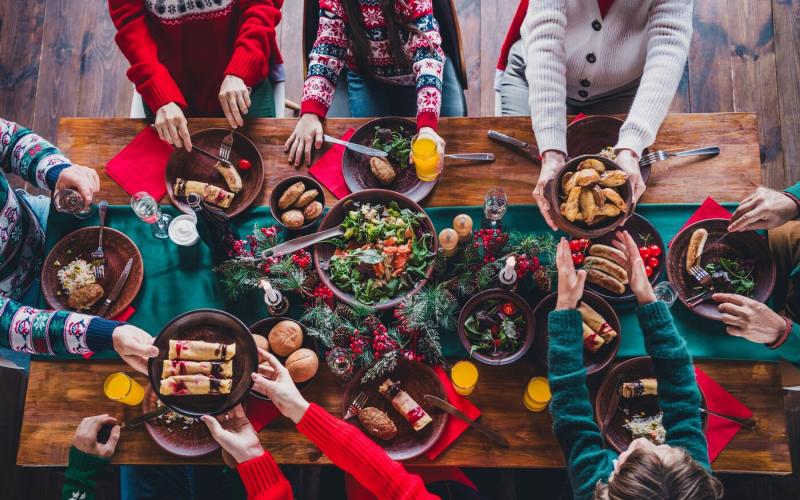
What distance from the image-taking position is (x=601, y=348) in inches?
70.8

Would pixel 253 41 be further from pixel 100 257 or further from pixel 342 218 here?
pixel 100 257

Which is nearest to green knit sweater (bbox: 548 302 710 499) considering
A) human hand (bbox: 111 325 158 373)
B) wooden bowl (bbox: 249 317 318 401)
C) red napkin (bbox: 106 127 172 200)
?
wooden bowl (bbox: 249 317 318 401)

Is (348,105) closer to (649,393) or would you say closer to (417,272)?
(417,272)

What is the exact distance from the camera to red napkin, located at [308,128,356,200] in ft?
6.65

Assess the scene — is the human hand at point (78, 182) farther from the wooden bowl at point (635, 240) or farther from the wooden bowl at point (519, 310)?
the wooden bowl at point (635, 240)

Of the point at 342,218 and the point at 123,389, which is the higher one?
the point at 342,218

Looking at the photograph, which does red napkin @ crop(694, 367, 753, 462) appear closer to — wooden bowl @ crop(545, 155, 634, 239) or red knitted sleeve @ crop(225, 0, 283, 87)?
wooden bowl @ crop(545, 155, 634, 239)

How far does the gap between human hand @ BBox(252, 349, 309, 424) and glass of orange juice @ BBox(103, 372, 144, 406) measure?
44 centimetres

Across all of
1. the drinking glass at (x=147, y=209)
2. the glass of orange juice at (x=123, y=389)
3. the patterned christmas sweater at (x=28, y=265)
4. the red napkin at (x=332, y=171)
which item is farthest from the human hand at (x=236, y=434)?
the red napkin at (x=332, y=171)

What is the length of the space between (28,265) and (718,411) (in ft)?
8.07

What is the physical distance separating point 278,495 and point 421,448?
0.46m

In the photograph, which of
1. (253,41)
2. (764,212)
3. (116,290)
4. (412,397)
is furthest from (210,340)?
(764,212)

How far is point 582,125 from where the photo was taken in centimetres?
202

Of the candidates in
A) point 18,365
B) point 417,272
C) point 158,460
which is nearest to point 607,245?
point 417,272
